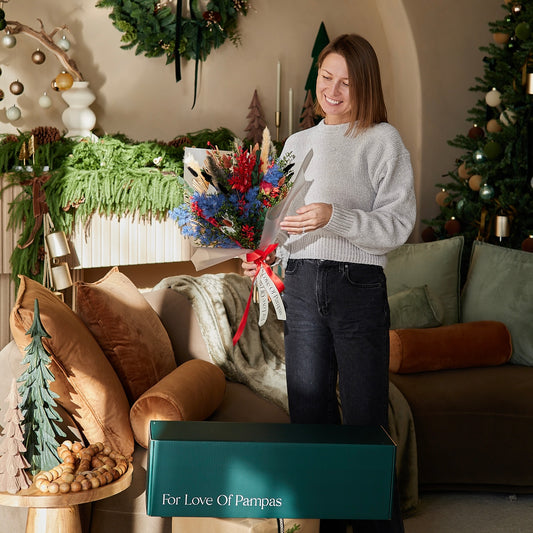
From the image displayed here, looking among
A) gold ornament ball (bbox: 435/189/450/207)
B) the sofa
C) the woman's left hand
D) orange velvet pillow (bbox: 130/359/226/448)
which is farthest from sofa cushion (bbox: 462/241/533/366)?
the woman's left hand

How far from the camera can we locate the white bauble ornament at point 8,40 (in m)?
3.49

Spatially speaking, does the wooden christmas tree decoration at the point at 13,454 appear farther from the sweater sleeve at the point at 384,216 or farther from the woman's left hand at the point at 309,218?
the sweater sleeve at the point at 384,216

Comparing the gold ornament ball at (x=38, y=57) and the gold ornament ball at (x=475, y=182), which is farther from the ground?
the gold ornament ball at (x=38, y=57)

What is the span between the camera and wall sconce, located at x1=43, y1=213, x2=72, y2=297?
10.8ft

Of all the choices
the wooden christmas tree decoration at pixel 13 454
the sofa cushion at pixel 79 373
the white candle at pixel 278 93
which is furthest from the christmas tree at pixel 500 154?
the wooden christmas tree decoration at pixel 13 454

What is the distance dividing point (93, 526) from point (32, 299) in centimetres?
64

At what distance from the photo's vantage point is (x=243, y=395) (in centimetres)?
261

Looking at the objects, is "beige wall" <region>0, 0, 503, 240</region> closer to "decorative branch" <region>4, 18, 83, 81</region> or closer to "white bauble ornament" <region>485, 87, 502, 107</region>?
"decorative branch" <region>4, 18, 83, 81</region>

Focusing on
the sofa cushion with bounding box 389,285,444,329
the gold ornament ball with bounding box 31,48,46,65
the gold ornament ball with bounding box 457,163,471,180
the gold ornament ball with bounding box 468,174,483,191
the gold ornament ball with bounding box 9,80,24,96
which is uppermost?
the gold ornament ball with bounding box 31,48,46,65

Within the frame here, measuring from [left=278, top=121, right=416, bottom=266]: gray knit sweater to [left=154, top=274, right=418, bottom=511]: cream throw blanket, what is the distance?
3.11 ft

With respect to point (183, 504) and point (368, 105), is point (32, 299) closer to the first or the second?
point (183, 504)

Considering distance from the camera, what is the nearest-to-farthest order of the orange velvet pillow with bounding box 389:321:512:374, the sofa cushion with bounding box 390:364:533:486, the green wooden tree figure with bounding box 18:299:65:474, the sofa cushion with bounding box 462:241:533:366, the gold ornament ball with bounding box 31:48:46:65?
the green wooden tree figure with bounding box 18:299:65:474
the sofa cushion with bounding box 390:364:533:486
the orange velvet pillow with bounding box 389:321:512:374
the sofa cushion with bounding box 462:241:533:366
the gold ornament ball with bounding box 31:48:46:65

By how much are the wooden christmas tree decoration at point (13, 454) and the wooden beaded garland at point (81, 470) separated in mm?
37

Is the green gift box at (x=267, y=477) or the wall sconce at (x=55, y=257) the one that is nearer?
the green gift box at (x=267, y=477)
